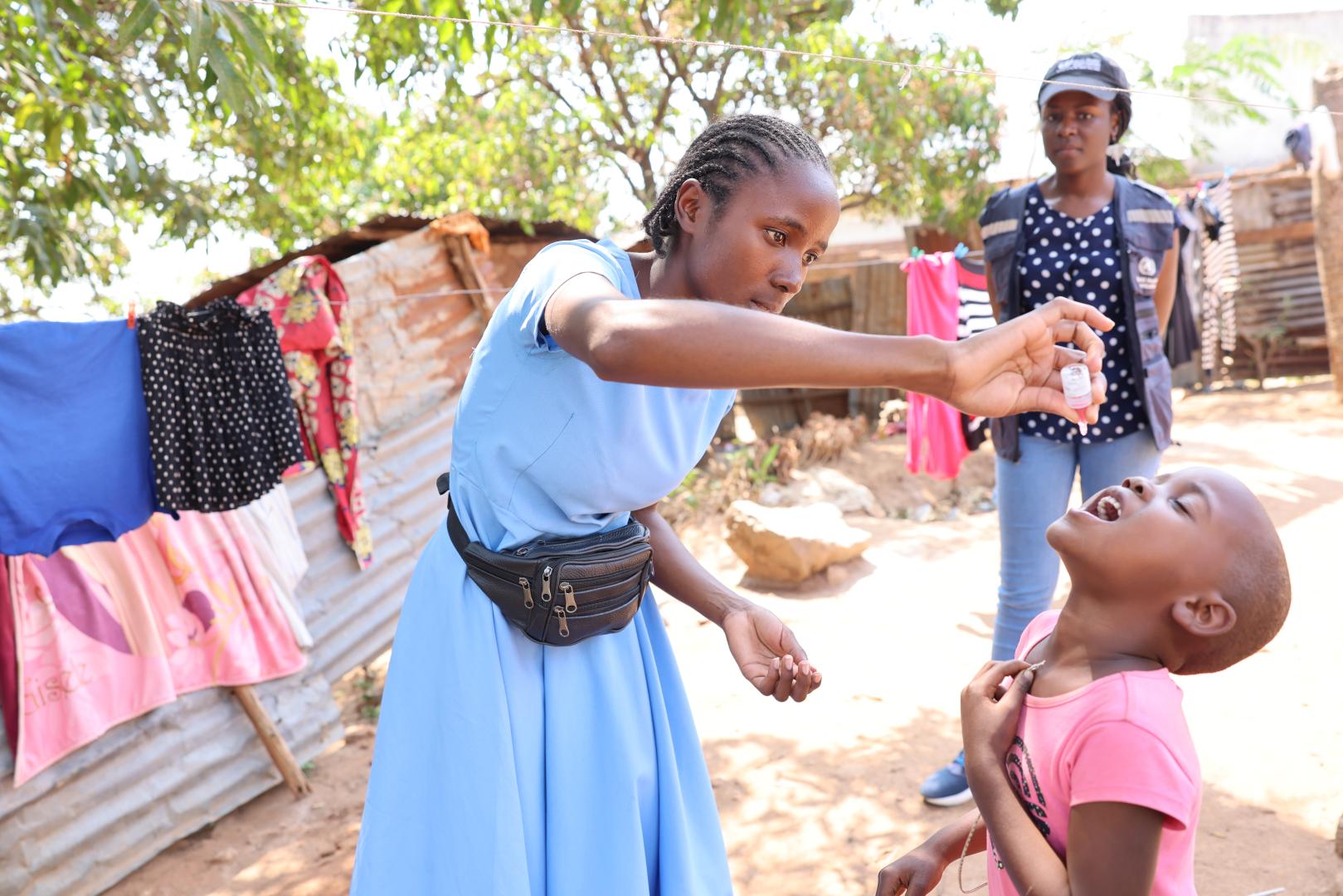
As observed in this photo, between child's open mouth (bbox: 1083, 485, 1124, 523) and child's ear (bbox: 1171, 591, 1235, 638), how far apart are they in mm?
150

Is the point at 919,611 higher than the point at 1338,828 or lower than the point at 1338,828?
lower

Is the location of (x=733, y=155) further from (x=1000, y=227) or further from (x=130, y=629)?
(x=130, y=629)

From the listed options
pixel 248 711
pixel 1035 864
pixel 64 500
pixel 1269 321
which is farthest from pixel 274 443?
pixel 1269 321

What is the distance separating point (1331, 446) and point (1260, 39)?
31.3 ft

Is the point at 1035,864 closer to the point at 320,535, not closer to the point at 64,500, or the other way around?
the point at 64,500

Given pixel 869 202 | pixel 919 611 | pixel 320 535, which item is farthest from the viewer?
pixel 869 202

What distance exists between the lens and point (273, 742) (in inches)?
155

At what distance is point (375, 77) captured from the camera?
4.28 meters

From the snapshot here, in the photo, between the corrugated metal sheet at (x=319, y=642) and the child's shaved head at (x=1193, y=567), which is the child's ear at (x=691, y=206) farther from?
the corrugated metal sheet at (x=319, y=642)

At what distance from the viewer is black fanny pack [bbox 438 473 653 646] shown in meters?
1.35

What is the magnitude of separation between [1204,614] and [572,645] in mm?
903

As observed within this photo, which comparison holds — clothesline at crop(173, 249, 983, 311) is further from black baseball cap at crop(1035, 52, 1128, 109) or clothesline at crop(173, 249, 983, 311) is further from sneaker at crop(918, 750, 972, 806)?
sneaker at crop(918, 750, 972, 806)

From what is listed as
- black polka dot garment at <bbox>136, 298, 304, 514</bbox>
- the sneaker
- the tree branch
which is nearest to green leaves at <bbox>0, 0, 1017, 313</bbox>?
the tree branch

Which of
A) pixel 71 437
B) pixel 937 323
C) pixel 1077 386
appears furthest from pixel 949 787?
pixel 937 323
